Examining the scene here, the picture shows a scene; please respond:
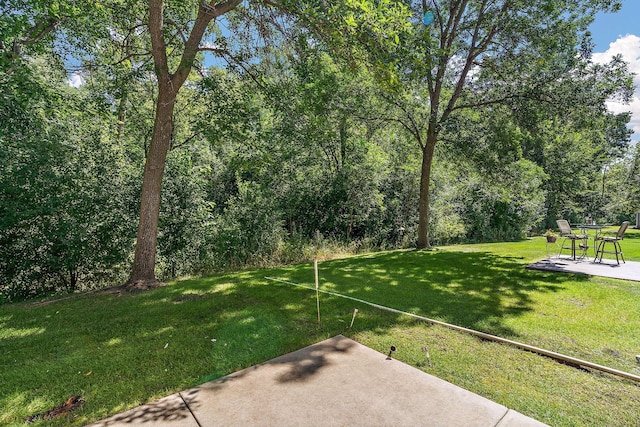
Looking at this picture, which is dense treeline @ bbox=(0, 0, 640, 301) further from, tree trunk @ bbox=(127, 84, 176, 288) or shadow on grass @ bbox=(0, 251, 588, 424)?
shadow on grass @ bbox=(0, 251, 588, 424)

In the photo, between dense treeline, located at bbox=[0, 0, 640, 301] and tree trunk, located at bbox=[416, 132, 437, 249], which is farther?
tree trunk, located at bbox=[416, 132, 437, 249]

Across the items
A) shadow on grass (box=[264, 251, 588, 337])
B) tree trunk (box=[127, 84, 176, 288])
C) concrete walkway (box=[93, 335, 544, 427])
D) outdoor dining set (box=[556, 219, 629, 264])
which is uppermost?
tree trunk (box=[127, 84, 176, 288])

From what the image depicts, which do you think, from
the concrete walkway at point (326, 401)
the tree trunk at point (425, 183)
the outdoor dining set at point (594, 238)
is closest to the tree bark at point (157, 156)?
the concrete walkway at point (326, 401)

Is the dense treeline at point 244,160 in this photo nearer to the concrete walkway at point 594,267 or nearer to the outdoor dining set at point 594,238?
the outdoor dining set at point 594,238

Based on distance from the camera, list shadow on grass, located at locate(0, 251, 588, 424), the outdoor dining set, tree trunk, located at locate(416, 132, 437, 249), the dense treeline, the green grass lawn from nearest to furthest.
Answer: the green grass lawn, shadow on grass, located at locate(0, 251, 588, 424), the dense treeline, the outdoor dining set, tree trunk, located at locate(416, 132, 437, 249)

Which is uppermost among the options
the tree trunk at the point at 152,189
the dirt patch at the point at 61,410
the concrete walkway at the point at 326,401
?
the tree trunk at the point at 152,189

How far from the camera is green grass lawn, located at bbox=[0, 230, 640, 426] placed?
2.43 m

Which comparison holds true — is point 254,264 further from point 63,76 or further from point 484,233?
point 484,233

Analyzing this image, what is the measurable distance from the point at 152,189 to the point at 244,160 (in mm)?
2274

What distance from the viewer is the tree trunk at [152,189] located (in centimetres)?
579

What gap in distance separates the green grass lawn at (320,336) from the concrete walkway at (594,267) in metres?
0.47

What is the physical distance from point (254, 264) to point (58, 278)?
4.17 meters

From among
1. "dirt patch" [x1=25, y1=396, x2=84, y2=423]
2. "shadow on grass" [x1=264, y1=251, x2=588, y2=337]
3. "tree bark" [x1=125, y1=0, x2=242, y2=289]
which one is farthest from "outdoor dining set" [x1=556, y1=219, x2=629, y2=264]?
"dirt patch" [x1=25, y1=396, x2=84, y2=423]

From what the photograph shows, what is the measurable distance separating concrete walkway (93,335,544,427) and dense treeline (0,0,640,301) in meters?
4.59
